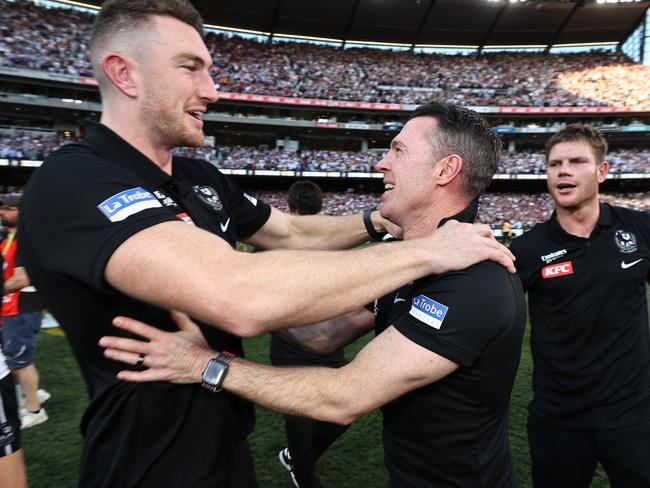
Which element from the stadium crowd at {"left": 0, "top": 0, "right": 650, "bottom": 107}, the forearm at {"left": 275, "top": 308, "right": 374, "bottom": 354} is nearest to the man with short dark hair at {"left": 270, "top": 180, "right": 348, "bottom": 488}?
the forearm at {"left": 275, "top": 308, "right": 374, "bottom": 354}

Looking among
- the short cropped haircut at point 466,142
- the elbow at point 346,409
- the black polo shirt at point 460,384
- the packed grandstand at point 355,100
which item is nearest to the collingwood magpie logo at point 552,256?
the short cropped haircut at point 466,142

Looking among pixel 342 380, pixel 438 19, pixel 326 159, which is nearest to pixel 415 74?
pixel 438 19

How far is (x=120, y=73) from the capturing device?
1662 mm

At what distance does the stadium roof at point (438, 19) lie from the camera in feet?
117

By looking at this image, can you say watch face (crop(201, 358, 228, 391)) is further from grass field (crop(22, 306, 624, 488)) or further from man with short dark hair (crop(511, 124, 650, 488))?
grass field (crop(22, 306, 624, 488))

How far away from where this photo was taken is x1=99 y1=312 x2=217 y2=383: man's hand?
1312 mm

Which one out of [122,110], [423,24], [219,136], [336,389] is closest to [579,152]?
[336,389]

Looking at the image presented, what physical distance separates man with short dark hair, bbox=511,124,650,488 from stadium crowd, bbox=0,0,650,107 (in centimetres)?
3516

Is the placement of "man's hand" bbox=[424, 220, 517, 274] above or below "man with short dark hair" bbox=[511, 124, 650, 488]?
above

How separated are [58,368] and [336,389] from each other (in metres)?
6.47

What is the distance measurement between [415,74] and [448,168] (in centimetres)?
4343

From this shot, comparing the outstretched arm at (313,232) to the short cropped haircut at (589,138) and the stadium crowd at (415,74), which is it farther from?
the stadium crowd at (415,74)

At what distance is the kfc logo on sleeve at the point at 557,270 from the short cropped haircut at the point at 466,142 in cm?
125

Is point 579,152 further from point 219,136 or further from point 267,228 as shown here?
point 219,136
